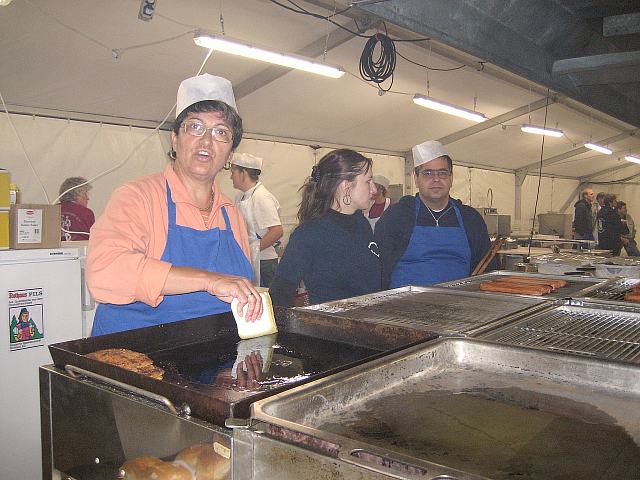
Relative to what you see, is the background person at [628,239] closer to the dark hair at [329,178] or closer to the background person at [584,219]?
the background person at [584,219]

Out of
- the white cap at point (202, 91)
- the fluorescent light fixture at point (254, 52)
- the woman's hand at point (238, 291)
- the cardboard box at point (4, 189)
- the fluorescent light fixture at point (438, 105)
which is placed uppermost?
the fluorescent light fixture at point (438, 105)

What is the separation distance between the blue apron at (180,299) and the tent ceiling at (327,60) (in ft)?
2.93

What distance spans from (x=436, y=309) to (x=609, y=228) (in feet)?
26.8

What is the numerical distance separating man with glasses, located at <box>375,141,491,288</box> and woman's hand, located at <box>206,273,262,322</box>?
1768 millimetres

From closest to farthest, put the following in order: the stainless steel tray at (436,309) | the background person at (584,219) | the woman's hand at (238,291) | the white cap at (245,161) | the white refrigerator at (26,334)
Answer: the woman's hand at (238,291), the stainless steel tray at (436,309), the white refrigerator at (26,334), the white cap at (245,161), the background person at (584,219)

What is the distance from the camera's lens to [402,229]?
334cm

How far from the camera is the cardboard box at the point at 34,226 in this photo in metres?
2.99

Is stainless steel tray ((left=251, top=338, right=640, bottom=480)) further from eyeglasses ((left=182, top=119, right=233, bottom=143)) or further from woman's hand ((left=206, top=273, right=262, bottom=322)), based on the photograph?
eyeglasses ((left=182, top=119, right=233, bottom=143))

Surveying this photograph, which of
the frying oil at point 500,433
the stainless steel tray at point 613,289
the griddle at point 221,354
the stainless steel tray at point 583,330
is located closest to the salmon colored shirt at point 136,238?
the griddle at point 221,354

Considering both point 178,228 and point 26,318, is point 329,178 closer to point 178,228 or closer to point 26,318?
point 178,228

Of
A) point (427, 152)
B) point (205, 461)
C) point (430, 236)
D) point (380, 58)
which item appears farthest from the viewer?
point (380, 58)

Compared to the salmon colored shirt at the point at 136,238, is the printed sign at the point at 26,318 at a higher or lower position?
lower

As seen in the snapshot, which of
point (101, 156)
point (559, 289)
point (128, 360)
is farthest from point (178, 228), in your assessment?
point (101, 156)

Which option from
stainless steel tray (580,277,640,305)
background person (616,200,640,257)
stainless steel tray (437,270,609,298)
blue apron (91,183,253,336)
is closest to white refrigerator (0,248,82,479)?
blue apron (91,183,253,336)
